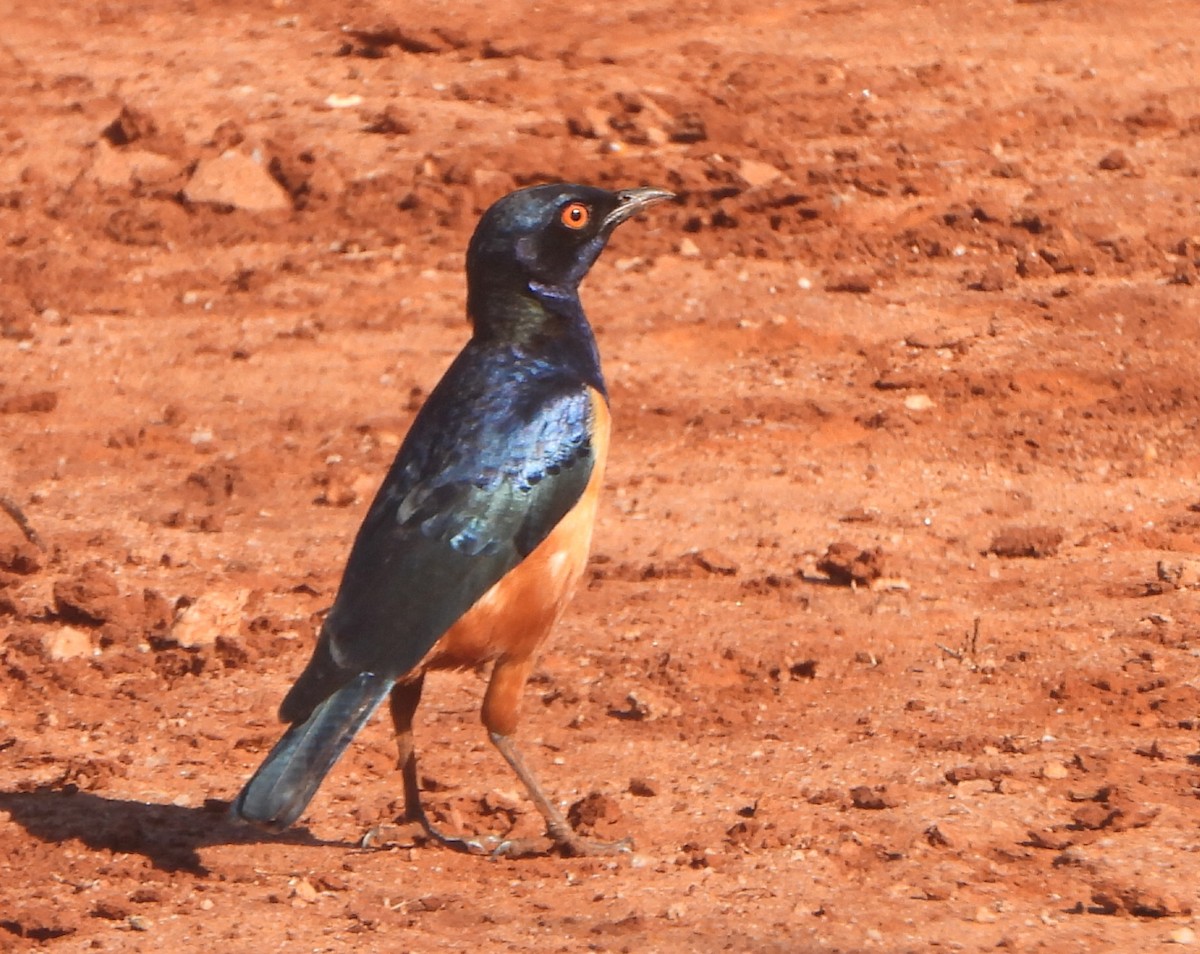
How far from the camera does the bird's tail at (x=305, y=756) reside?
5.82m

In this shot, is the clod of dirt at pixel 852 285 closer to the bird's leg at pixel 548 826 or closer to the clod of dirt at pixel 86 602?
the clod of dirt at pixel 86 602

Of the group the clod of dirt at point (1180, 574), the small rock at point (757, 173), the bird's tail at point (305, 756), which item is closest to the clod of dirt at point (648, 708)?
the bird's tail at point (305, 756)

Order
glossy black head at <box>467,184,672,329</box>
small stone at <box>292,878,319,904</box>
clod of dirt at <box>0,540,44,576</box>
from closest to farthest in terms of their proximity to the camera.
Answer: small stone at <box>292,878,319,904</box>, glossy black head at <box>467,184,672,329</box>, clod of dirt at <box>0,540,44,576</box>

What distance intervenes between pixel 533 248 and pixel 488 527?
3.45 ft

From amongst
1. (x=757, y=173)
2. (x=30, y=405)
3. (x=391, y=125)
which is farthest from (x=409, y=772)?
(x=391, y=125)

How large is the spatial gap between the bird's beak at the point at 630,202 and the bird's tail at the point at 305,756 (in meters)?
1.92

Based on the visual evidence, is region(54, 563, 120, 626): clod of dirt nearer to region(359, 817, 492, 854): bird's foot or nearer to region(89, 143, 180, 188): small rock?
region(359, 817, 492, 854): bird's foot

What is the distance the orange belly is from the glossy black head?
76 centimetres

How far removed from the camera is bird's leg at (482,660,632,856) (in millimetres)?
6605

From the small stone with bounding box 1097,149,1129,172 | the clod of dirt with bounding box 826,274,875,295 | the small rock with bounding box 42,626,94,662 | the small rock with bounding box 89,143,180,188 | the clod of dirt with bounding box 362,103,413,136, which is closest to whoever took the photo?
the small rock with bounding box 42,626,94,662

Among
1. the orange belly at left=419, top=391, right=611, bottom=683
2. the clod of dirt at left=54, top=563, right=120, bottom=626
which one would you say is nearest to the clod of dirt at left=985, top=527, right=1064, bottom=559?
the orange belly at left=419, top=391, right=611, bottom=683

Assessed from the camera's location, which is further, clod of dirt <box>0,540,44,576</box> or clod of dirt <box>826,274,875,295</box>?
clod of dirt <box>826,274,875,295</box>

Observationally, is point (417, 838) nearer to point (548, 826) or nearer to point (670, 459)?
point (548, 826)

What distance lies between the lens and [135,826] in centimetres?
657
